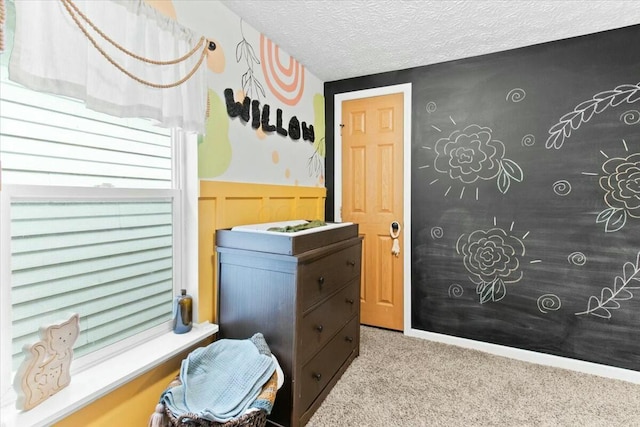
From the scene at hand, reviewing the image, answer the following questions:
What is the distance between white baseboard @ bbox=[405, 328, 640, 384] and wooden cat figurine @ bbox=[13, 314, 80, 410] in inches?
95.3

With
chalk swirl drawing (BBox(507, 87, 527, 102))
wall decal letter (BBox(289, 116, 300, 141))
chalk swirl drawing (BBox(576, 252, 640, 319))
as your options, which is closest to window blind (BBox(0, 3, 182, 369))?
wall decal letter (BBox(289, 116, 300, 141))

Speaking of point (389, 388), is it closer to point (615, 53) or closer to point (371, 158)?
point (371, 158)

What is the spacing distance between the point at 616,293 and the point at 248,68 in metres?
2.87

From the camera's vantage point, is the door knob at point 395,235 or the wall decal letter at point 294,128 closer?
the wall decal letter at point 294,128

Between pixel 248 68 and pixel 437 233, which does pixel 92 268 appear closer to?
pixel 248 68

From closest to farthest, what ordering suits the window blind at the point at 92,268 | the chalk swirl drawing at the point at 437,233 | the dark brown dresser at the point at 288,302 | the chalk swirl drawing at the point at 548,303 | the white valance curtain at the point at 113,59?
the white valance curtain at the point at 113,59 < the window blind at the point at 92,268 < the dark brown dresser at the point at 288,302 < the chalk swirl drawing at the point at 548,303 < the chalk swirl drawing at the point at 437,233

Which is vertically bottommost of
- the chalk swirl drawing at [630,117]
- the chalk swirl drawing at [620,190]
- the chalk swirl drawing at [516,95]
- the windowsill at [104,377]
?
the windowsill at [104,377]

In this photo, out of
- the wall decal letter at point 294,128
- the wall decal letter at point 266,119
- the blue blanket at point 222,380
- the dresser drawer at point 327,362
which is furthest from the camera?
the wall decal letter at point 294,128

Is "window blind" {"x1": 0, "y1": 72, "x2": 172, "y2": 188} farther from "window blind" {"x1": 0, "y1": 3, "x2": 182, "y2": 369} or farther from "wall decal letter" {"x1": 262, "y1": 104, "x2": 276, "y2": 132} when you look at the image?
"wall decal letter" {"x1": 262, "y1": 104, "x2": 276, "y2": 132}

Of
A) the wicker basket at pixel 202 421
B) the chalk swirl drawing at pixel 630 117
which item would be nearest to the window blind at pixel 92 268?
the wicker basket at pixel 202 421

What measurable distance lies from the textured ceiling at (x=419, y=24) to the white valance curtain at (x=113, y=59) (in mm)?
636

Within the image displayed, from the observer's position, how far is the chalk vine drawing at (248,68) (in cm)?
197

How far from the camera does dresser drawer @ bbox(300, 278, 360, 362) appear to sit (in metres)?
1.64

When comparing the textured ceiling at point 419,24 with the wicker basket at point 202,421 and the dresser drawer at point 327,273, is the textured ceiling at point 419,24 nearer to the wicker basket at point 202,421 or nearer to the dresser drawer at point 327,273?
the dresser drawer at point 327,273
